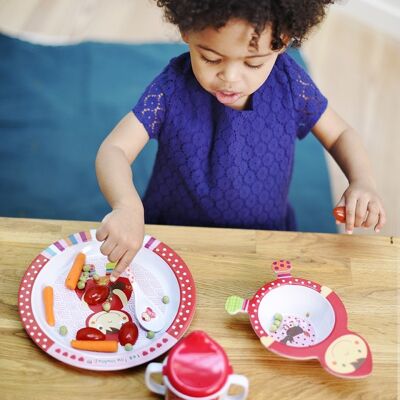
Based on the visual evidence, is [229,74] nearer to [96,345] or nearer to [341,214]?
[341,214]

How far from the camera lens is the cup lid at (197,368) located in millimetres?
595

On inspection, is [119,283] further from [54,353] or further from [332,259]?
[332,259]

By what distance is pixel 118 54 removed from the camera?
1899 mm

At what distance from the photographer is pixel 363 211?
90cm

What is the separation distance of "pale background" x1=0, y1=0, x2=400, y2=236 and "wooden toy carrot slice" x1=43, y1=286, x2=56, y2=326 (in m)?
1.14

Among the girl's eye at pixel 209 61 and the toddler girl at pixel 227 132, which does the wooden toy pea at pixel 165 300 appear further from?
the girl's eye at pixel 209 61

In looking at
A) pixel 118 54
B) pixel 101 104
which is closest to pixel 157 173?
pixel 101 104

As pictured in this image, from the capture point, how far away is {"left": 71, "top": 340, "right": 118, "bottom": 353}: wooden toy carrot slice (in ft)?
2.41

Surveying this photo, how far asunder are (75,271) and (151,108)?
0.31 meters

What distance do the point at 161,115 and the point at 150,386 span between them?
0.48 metres

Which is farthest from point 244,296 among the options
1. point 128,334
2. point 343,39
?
point 343,39

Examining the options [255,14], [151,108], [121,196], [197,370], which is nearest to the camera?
[197,370]

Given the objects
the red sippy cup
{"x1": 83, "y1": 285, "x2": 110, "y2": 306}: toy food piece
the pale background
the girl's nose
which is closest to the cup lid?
the red sippy cup

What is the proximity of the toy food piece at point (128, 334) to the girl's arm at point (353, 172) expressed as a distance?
0.36 meters
